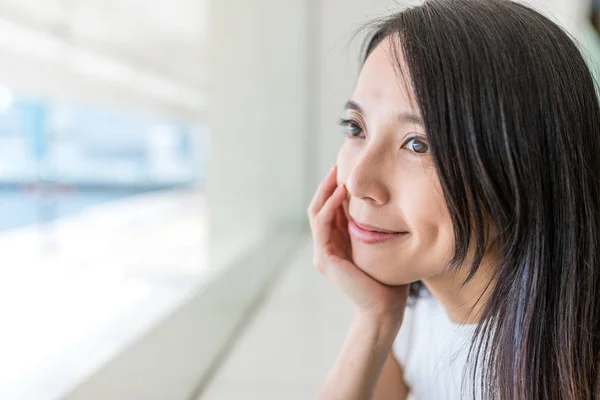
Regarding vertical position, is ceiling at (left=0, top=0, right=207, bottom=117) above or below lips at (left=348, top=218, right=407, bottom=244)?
above

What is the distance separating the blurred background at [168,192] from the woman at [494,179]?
17cm

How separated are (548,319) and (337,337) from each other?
758 mm

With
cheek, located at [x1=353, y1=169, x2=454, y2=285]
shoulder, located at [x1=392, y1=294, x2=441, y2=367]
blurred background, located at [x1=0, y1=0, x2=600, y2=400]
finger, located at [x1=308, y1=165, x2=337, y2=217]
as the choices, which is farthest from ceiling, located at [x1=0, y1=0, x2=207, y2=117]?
shoulder, located at [x1=392, y1=294, x2=441, y2=367]

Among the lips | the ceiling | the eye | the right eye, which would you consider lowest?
the lips

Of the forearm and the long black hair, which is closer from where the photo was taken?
the long black hair

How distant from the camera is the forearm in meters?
0.79

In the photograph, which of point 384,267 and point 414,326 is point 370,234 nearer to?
point 384,267

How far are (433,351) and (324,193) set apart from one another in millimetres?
275

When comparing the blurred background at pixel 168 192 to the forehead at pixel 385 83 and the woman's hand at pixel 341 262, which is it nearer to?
the forehead at pixel 385 83

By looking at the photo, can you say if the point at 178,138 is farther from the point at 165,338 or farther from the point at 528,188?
the point at 528,188

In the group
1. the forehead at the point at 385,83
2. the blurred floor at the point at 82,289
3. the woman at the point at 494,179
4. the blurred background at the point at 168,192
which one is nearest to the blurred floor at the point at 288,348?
the blurred background at the point at 168,192

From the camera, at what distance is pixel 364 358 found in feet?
2.61

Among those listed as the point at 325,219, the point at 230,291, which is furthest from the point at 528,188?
the point at 230,291

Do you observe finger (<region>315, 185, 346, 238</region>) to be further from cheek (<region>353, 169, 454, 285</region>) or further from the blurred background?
the blurred background
